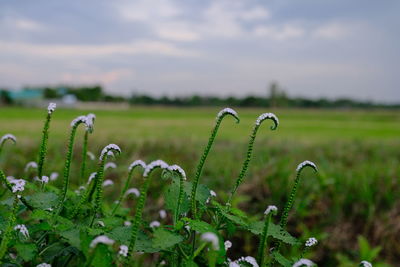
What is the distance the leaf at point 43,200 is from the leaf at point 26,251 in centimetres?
12

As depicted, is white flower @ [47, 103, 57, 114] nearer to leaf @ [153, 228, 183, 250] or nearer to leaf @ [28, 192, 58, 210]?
leaf @ [28, 192, 58, 210]

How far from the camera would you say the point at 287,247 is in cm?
325

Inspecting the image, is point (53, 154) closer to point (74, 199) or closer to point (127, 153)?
point (127, 153)

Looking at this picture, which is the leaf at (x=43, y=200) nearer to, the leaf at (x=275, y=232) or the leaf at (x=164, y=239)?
the leaf at (x=164, y=239)

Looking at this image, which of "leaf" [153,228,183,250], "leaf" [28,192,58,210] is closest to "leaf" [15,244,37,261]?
"leaf" [28,192,58,210]

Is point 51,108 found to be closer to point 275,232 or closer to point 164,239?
point 164,239

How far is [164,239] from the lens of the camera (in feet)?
2.98

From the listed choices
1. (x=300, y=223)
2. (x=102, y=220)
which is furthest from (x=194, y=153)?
(x=102, y=220)

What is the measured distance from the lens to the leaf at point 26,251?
930 millimetres

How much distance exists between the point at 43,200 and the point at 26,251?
17cm

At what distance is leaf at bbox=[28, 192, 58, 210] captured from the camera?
3.53 ft

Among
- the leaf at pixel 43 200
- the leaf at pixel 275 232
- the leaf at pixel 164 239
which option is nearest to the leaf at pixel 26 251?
the leaf at pixel 43 200

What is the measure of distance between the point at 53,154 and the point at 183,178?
3.48 metres

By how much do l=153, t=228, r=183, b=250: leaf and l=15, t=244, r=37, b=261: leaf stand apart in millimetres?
282
